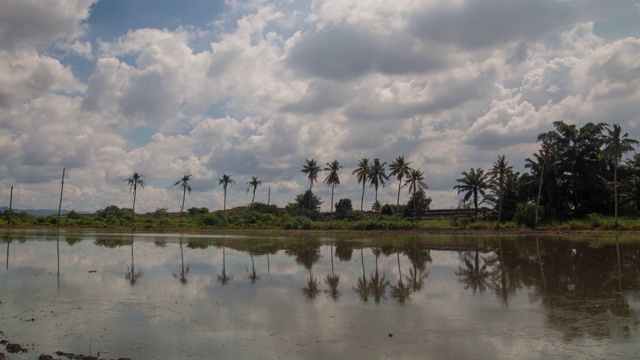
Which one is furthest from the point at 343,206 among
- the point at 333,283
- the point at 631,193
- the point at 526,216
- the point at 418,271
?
the point at 333,283

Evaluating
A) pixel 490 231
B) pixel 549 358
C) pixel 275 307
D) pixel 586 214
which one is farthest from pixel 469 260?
pixel 586 214

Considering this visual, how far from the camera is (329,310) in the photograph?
45.1 feet

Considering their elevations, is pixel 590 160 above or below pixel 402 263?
above

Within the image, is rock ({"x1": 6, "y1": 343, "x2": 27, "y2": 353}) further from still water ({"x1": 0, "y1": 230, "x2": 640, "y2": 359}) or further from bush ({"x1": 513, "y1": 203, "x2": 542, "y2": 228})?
bush ({"x1": 513, "y1": 203, "x2": 542, "y2": 228})

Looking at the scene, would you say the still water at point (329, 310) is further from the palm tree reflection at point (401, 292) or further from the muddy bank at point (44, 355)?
the muddy bank at point (44, 355)

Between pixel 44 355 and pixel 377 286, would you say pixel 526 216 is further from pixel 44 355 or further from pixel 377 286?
pixel 44 355

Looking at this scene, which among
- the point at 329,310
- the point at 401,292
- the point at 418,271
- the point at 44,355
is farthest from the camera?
the point at 418,271

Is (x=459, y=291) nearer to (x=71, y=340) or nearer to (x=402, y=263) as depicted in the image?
(x=402, y=263)

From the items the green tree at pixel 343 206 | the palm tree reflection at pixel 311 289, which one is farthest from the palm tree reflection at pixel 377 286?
the green tree at pixel 343 206

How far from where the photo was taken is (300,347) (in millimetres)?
10000

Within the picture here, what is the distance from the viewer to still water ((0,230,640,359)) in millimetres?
9898

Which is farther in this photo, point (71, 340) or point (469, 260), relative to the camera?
point (469, 260)

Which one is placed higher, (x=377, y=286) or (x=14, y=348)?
(x=377, y=286)

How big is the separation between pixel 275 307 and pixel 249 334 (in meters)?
3.24
